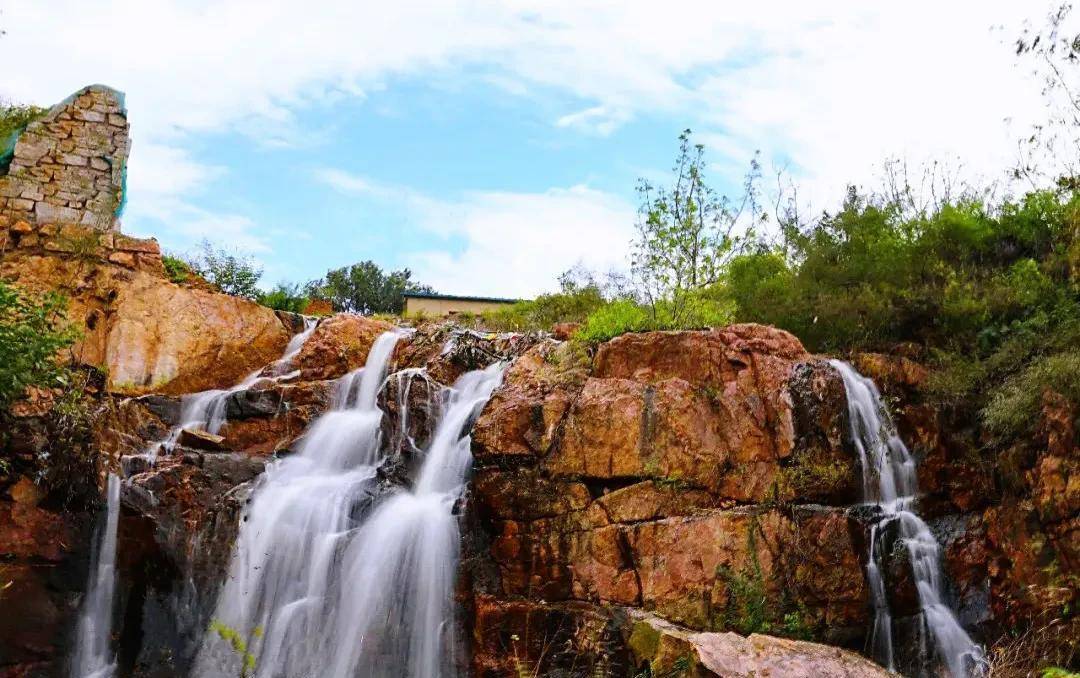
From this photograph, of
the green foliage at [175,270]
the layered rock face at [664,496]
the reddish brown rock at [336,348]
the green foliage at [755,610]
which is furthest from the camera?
the green foliage at [175,270]

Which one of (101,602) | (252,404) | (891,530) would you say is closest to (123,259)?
(252,404)

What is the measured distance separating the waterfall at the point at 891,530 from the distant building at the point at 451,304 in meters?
15.7

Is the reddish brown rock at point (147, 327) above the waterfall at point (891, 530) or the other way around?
above

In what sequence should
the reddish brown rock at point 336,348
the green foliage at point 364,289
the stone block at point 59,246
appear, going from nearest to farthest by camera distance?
the stone block at point 59,246 < the reddish brown rock at point 336,348 < the green foliage at point 364,289

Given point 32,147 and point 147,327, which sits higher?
point 32,147

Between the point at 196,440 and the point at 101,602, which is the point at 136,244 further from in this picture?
the point at 101,602

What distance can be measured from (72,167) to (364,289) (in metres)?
18.2

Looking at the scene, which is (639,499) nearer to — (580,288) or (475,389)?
(475,389)

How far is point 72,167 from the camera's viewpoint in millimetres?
15398

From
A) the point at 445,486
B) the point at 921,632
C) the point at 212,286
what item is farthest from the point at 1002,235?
the point at 212,286

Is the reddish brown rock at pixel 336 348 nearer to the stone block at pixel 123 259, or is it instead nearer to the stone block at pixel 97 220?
the stone block at pixel 123 259

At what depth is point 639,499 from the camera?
9.99 m

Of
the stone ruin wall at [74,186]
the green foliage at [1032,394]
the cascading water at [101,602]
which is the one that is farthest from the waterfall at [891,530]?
the stone ruin wall at [74,186]

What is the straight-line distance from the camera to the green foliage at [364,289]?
32.5m
